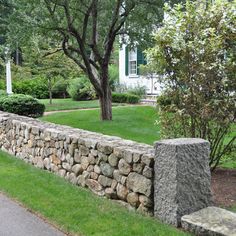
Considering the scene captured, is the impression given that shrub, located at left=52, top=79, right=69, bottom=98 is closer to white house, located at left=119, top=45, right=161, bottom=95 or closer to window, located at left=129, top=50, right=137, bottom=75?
white house, located at left=119, top=45, right=161, bottom=95

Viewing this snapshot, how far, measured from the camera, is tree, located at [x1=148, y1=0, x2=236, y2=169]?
6355 mm

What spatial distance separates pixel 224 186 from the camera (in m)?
6.40

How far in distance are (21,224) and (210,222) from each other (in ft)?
7.25

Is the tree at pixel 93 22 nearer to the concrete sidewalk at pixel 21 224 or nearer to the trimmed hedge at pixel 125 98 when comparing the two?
the trimmed hedge at pixel 125 98

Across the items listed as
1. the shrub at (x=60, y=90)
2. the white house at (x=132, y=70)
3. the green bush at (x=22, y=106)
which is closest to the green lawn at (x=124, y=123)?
the green bush at (x=22, y=106)

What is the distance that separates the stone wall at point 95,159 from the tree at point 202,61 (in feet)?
4.38

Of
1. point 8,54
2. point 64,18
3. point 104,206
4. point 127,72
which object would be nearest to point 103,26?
point 64,18

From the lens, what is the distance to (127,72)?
23812mm

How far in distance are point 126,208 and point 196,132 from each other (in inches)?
86.4

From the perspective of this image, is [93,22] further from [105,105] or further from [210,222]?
[210,222]

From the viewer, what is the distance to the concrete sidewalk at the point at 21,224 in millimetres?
4660

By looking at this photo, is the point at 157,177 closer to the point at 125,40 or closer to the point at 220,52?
the point at 220,52

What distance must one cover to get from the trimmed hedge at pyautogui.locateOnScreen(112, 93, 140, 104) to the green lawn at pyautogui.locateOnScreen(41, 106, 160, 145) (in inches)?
122

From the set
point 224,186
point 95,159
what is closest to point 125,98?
point 224,186
